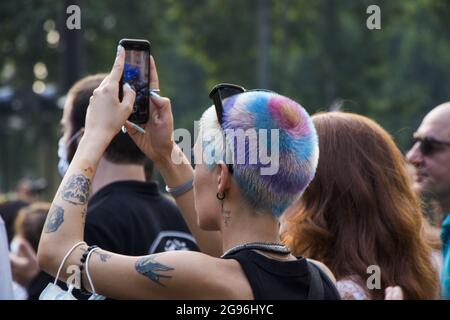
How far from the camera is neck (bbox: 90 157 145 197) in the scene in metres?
4.11

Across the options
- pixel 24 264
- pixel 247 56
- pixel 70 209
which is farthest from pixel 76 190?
pixel 247 56

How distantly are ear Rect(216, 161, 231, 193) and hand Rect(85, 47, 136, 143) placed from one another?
33 cm

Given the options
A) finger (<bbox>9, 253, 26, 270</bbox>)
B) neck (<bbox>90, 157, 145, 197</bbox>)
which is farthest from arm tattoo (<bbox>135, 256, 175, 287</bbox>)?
finger (<bbox>9, 253, 26, 270</bbox>)

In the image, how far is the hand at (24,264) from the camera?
5961 mm

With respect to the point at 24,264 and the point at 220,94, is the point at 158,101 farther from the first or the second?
the point at 24,264

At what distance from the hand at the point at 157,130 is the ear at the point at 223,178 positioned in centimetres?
48

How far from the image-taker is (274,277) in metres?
2.57

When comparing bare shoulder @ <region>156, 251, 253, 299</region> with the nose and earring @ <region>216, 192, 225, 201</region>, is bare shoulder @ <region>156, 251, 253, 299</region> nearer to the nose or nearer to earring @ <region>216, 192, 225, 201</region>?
earring @ <region>216, 192, 225, 201</region>

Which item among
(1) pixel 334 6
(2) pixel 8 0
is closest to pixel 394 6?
(1) pixel 334 6

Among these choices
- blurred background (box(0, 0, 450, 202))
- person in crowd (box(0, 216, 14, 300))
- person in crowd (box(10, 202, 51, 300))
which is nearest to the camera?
person in crowd (box(0, 216, 14, 300))

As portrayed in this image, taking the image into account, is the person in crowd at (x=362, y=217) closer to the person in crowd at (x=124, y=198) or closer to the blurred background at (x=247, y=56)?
the person in crowd at (x=124, y=198)

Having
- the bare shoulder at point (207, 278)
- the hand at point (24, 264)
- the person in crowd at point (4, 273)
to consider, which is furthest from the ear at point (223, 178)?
the hand at point (24, 264)

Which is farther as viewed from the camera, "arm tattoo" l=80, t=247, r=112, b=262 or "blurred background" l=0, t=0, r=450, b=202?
"blurred background" l=0, t=0, r=450, b=202
